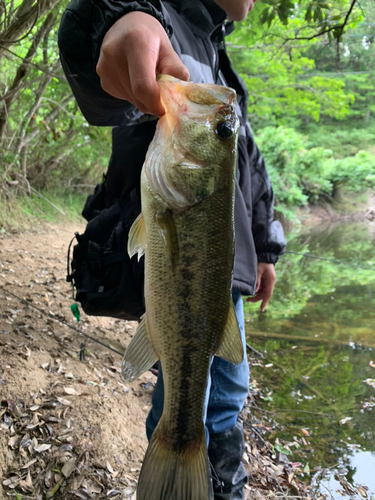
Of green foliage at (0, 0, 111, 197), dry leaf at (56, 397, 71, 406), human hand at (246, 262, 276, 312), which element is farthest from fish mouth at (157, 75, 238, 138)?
green foliage at (0, 0, 111, 197)

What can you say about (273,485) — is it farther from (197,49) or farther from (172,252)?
(197,49)

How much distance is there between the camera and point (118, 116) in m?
1.46

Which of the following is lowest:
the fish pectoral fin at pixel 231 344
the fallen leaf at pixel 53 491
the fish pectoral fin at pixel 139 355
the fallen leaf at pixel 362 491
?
the fallen leaf at pixel 53 491

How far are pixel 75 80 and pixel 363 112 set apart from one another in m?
32.1

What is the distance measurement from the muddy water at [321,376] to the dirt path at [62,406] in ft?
4.33

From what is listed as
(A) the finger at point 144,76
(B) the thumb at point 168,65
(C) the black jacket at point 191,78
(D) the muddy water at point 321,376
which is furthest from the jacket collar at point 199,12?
(D) the muddy water at point 321,376

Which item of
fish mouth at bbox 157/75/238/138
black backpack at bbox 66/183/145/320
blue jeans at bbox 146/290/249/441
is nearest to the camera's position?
fish mouth at bbox 157/75/238/138

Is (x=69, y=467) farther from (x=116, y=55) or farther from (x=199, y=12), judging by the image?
(x=199, y=12)

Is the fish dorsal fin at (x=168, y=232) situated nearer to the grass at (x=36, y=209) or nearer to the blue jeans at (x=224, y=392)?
the blue jeans at (x=224, y=392)

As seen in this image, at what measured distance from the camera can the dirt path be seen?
1957 mm

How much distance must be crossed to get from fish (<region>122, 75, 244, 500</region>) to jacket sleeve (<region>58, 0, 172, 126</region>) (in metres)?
0.31

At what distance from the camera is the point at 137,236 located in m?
1.29

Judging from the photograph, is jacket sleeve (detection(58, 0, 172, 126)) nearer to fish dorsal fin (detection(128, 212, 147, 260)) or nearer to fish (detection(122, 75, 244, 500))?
fish (detection(122, 75, 244, 500))

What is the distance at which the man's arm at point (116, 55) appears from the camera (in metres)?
1.00
